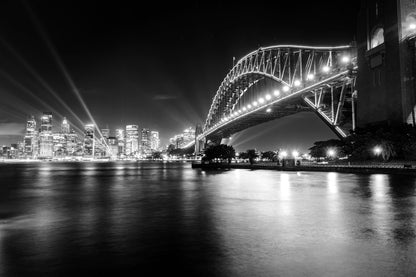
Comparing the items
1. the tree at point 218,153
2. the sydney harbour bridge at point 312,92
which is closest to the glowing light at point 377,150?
the sydney harbour bridge at point 312,92

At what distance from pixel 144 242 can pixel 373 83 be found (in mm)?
41550

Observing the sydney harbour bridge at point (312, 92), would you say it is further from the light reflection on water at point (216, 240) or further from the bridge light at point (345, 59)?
the light reflection on water at point (216, 240)

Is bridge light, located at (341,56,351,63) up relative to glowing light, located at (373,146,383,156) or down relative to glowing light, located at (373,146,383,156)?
up

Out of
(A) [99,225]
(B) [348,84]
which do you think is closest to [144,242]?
(A) [99,225]

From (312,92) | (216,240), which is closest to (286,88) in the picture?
(312,92)

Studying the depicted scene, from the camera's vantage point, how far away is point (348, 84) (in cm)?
5066

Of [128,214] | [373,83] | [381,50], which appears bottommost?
[128,214]

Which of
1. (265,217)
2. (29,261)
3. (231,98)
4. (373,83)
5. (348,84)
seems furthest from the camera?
(231,98)

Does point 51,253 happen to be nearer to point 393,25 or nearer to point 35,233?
point 35,233

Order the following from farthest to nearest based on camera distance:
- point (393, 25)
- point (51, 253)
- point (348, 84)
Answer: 1. point (348, 84)
2. point (393, 25)
3. point (51, 253)

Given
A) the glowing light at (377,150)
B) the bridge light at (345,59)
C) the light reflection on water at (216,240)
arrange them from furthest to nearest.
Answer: the bridge light at (345,59), the glowing light at (377,150), the light reflection on water at (216,240)

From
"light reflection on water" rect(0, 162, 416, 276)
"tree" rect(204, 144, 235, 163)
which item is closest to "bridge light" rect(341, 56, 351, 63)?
"tree" rect(204, 144, 235, 163)

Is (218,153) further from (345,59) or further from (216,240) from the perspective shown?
(216,240)

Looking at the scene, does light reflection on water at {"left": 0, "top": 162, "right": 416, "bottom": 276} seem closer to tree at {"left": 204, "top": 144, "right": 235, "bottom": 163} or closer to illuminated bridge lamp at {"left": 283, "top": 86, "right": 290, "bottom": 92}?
illuminated bridge lamp at {"left": 283, "top": 86, "right": 290, "bottom": 92}
